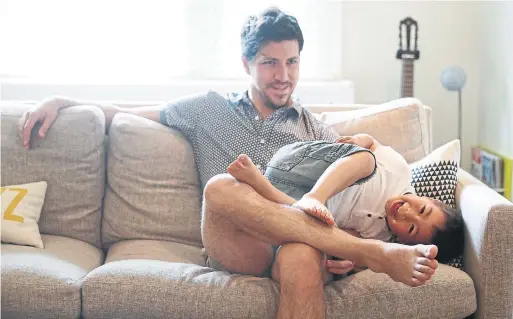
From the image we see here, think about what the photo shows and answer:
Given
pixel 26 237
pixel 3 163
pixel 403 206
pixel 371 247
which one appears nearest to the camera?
pixel 371 247

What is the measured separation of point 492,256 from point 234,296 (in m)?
0.71

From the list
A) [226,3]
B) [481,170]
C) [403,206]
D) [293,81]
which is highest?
Answer: [226,3]

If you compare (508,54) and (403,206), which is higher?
(508,54)

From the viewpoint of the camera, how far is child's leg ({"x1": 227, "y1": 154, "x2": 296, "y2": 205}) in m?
1.78

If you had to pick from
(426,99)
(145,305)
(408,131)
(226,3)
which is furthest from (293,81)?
(426,99)

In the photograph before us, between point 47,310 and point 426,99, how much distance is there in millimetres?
2494

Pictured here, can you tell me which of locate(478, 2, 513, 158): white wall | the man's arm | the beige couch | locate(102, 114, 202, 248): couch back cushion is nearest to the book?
locate(478, 2, 513, 158): white wall

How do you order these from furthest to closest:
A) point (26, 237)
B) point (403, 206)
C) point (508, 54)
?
1. point (508, 54)
2. point (26, 237)
3. point (403, 206)

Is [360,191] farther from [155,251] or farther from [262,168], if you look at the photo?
[155,251]

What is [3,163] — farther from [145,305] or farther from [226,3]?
[226,3]

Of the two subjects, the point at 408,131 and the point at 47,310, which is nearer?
the point at 47,310

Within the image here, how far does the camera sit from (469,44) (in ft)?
11.8

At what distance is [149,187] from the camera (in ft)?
7.57

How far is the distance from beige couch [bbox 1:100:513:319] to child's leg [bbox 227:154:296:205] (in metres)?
0.23
